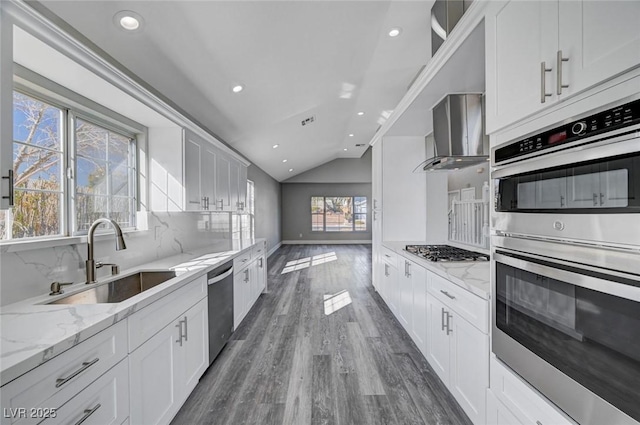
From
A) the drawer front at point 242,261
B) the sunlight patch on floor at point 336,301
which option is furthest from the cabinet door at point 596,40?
the sunlight patch on floor at point 336,301

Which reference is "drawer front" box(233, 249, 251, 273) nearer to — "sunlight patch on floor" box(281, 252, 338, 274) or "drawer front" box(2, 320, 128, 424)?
"drawer front" box(2, 320, 128, 424)

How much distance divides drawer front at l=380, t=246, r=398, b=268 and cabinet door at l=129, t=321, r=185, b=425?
2.24m

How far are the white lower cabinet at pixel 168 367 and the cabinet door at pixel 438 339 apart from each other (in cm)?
174

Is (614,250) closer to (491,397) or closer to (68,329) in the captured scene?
(491,397)

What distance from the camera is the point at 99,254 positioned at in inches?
75.1

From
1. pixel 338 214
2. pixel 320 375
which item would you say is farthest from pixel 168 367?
pixel 338 214

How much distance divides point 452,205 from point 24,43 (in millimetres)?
3599

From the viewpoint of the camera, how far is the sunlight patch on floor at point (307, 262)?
20.8ft

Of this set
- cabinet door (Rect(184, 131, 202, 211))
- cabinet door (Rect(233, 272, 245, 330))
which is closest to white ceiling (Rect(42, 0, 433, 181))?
cabinet door (Rect(184, 131, 202, 211))

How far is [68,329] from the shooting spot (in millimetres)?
1000

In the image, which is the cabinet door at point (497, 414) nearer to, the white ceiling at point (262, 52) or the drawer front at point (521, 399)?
the drawer front at point (521, 399)

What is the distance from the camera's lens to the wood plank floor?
1.77 m

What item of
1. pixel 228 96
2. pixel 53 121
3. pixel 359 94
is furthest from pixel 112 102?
pixel 359 94

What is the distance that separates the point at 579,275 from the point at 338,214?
10.4m
